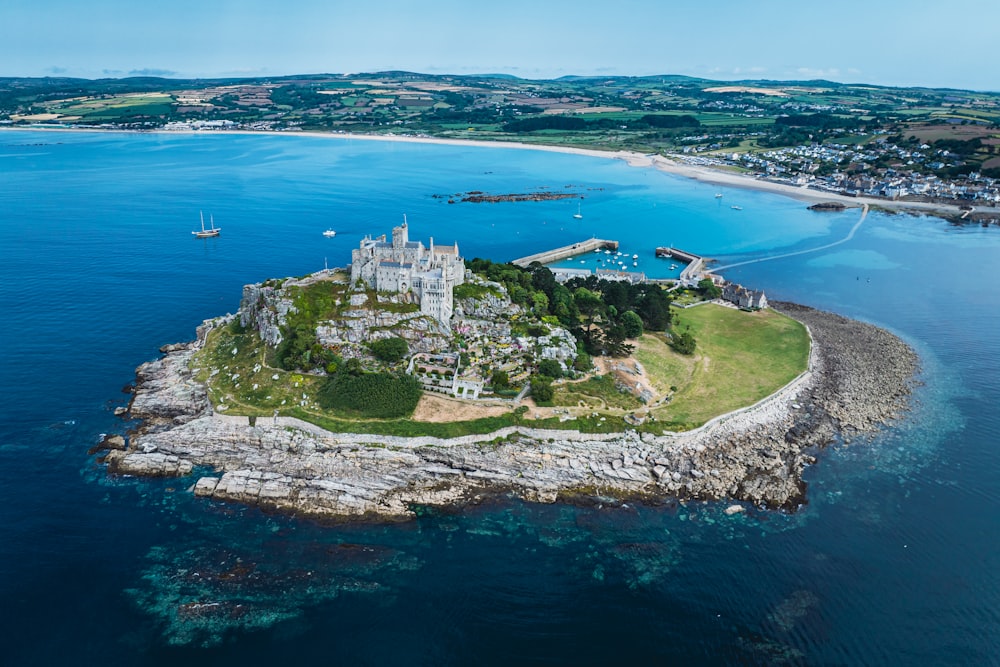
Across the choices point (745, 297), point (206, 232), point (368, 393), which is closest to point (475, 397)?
point (368, 393)

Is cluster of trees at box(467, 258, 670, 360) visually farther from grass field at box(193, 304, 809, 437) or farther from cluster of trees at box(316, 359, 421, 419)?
cluster of trees at box(316, 359, 421, 419)

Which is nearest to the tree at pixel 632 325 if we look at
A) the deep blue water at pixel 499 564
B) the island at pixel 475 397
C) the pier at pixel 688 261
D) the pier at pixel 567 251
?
the island at pixel 475 397

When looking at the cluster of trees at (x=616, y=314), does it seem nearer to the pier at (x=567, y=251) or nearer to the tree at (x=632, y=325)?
the tree at (x=632, y=325)

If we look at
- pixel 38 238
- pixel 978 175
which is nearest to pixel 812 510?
pixel 38 238

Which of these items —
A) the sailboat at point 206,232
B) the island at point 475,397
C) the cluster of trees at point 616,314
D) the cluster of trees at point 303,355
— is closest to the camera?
the island at point 475,397

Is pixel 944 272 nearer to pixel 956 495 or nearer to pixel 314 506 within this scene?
pixel 956 495

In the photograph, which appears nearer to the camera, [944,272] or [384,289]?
[384,289]

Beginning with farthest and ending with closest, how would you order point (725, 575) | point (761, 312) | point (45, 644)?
point (761, 312), point (725, 575), point (45, 644)
